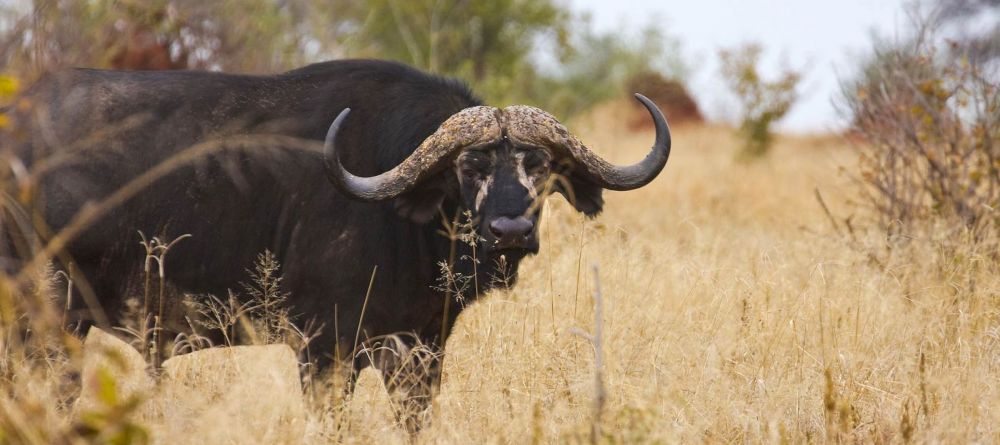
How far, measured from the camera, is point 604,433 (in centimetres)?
342

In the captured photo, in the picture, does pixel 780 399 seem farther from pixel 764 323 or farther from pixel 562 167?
pixel 562 167

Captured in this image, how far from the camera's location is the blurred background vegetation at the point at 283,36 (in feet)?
30.3

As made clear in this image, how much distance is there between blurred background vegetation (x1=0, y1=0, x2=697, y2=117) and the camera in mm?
9234

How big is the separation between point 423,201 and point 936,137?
148 inches

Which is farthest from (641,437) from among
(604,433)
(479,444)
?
(479,444)

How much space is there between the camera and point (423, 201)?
4.58m

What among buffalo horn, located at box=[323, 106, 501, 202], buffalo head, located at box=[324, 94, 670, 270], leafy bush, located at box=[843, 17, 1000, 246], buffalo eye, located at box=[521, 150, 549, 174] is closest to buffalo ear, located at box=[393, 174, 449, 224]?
buffalo head, located at box=[324, 94, 670, 270]

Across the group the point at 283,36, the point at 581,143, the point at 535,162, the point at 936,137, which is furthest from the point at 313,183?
the point at 283,36

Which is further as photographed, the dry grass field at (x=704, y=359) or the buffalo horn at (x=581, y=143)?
the buffalo horn at (x=581, y=143)

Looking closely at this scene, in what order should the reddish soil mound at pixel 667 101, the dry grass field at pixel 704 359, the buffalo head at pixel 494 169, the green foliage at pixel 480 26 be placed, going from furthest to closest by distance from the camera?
the reddish soil mound at pixel 667 101, the green foliage at pixel 480 26, the buffalo head at pixel 494 169, the dry grass field at pixel 704 359

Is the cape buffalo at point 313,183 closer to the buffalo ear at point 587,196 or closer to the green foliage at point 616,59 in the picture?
the buffalo ear at point 587,196

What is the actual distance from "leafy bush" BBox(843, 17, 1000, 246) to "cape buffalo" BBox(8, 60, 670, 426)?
2643mm

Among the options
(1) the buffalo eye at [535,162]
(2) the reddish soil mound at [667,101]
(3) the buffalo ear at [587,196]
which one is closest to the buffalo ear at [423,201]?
(1) the buffalo eye at [535,162]

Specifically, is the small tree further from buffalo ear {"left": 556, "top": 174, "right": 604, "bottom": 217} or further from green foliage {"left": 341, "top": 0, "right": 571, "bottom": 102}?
buffalo ear {"left": 556, "top": 174, "right": 604, "bottom": 217}
